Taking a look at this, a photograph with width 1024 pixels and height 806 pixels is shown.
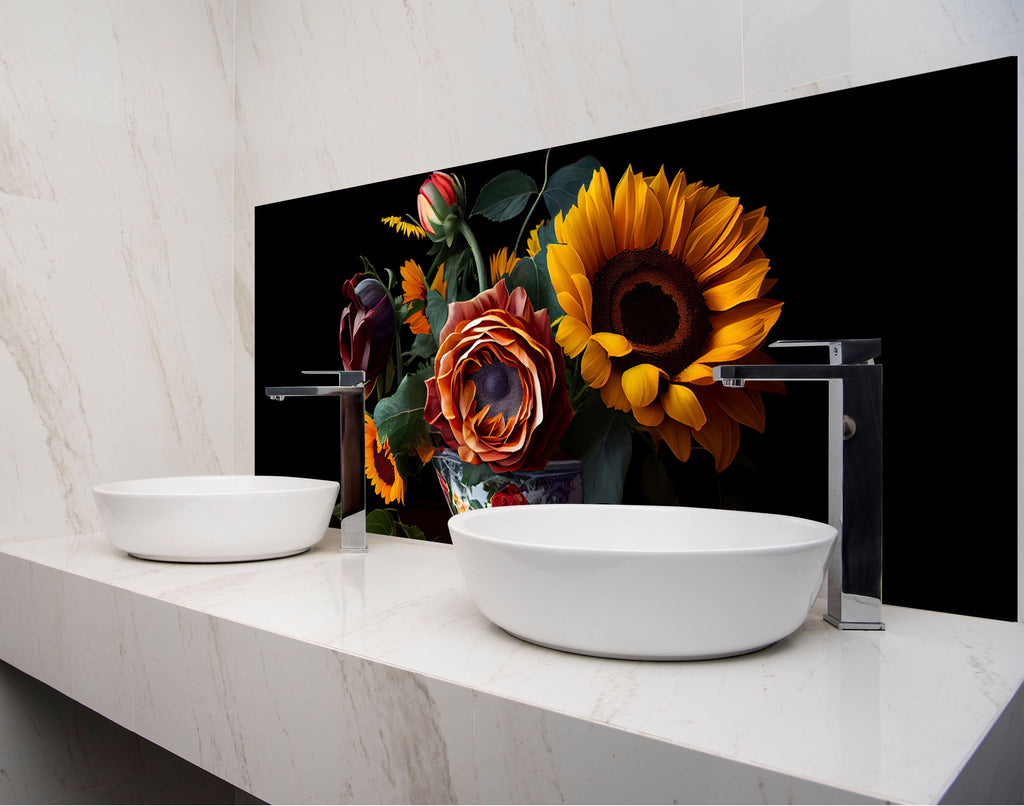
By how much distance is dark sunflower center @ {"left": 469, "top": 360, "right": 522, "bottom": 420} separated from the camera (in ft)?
3.99

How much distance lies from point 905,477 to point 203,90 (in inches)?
64.3

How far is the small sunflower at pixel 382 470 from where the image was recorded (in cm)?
149

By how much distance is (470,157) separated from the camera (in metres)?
1.40

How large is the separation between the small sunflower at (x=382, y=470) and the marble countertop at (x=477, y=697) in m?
0.28

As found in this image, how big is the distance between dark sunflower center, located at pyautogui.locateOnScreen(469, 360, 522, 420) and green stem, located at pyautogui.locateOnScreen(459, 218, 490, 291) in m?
0.20

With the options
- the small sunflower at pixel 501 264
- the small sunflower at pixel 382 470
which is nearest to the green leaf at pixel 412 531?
the small sunflower at pixel 382 470

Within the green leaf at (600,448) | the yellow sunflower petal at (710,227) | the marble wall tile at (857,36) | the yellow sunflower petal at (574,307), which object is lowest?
the green leaf at (600,448)

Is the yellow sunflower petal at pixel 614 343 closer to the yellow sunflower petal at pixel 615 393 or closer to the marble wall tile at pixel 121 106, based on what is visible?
the yellow sunflower petal at pixel 615 393

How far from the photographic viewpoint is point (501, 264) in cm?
135

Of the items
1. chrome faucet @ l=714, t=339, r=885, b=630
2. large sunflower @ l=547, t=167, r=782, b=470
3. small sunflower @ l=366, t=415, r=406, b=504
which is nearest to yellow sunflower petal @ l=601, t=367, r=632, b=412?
large sunflower @ l=547, t=167, r=782, b=470

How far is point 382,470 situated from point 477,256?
17.7 inches

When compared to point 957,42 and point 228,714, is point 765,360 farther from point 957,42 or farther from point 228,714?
point 228,714

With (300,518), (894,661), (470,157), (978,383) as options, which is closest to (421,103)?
(470,157)

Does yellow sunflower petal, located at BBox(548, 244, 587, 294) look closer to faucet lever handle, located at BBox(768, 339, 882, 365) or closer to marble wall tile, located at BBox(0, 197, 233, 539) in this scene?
faucet lever handle, located at BBox(768, 339, 882, 365)
